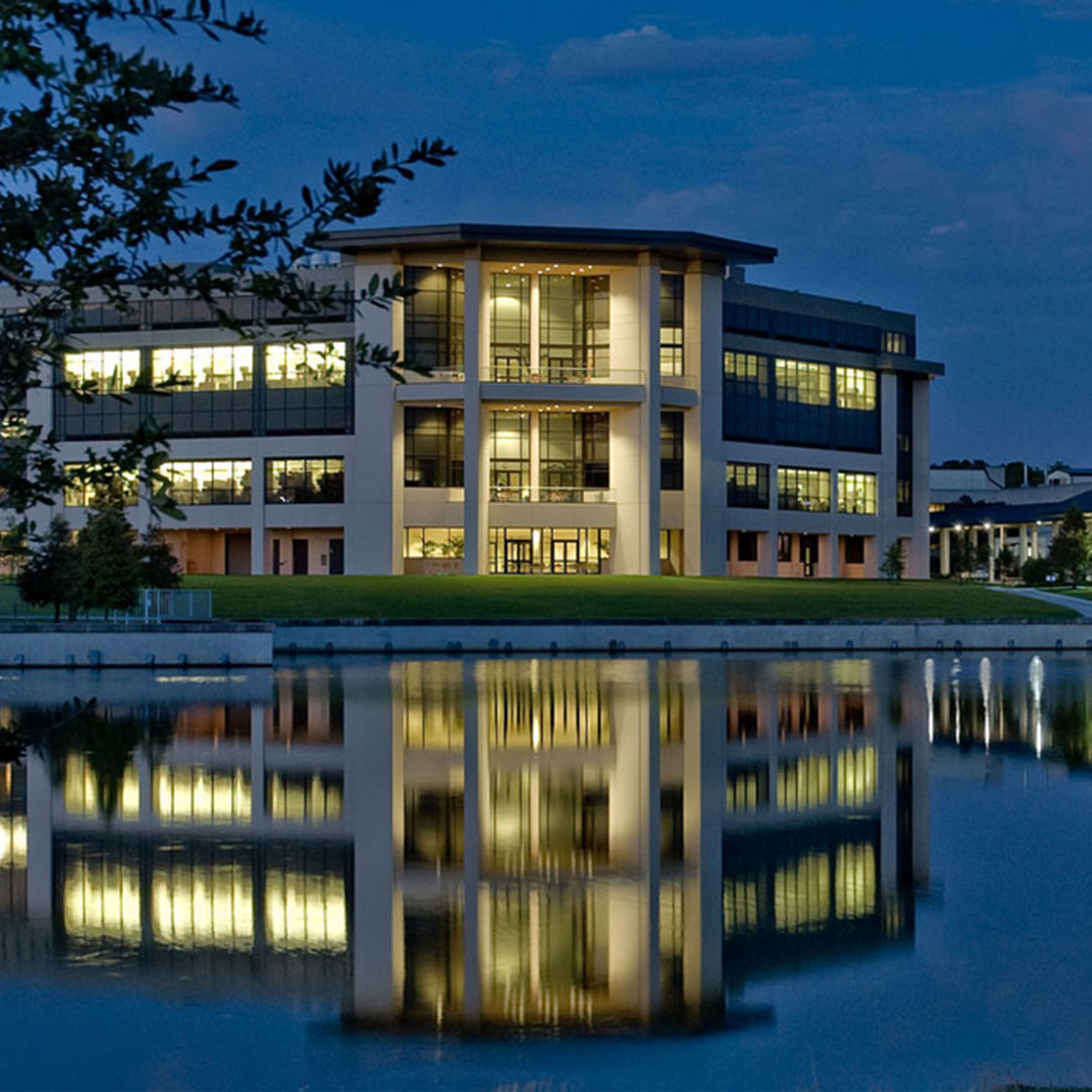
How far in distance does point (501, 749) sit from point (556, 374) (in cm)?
6710

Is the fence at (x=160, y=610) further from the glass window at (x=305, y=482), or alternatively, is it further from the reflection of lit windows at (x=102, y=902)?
the glass window at (x=305, y=482)

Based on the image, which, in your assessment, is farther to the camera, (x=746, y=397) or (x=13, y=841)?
(x=746, y=397)

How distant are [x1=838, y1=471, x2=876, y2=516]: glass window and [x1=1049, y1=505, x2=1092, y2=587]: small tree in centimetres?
1234

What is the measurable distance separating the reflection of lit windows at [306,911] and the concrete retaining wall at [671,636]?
37.7 m

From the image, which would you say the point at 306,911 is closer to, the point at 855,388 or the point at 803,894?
the point at 803,894

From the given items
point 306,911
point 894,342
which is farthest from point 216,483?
point 306,911

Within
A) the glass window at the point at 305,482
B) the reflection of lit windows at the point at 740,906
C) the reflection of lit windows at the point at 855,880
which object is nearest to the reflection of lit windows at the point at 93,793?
the reflection of lit windows at the point at 740,906

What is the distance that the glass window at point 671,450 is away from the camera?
9250cm

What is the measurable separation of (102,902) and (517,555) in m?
76.6

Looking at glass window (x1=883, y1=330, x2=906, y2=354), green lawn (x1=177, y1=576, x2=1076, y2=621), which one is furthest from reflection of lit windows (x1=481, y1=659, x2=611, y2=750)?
glass window (x1=883, y1=330, x2=906, y2=354)

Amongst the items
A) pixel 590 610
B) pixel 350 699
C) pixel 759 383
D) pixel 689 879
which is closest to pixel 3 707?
pixel 350 699

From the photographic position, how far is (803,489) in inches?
4018

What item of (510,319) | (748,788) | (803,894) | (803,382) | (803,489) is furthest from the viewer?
(803,382)

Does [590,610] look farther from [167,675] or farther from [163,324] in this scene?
→ [163,324]
